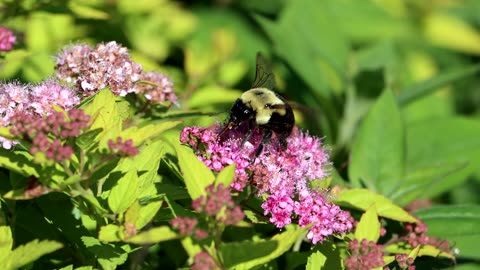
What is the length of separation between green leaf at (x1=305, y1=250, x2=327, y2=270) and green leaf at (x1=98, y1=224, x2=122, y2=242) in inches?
18.6

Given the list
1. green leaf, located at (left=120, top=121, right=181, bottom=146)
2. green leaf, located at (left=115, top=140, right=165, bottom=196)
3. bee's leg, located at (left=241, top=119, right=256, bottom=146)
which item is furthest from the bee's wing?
green leaf, located at (left=120, top=121, right=181, bottom=146)

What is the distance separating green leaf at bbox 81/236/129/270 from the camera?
1551 mm

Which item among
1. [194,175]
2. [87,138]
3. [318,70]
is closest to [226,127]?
[194,175]

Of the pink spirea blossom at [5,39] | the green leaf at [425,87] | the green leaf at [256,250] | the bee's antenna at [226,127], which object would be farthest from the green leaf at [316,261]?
the green leaf at [425,87]

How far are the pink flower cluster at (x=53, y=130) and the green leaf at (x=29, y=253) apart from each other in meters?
0.18

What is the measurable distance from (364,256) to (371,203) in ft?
1.28

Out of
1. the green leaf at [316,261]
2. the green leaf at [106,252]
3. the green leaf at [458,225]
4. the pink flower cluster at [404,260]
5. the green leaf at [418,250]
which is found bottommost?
the green leaf at [458,225]

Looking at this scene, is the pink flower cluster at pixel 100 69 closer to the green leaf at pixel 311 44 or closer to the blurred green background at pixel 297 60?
the blurred green background at pixel 297 60

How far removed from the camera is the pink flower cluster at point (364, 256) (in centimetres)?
150

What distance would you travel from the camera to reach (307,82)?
301cm

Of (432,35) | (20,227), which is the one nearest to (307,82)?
(20,227)

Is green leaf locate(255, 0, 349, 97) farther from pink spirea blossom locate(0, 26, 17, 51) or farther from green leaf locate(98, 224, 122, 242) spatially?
green leaf locate(98, 224, 122, 242)

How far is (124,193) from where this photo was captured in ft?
5.16

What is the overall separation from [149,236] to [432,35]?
408 centimetres
